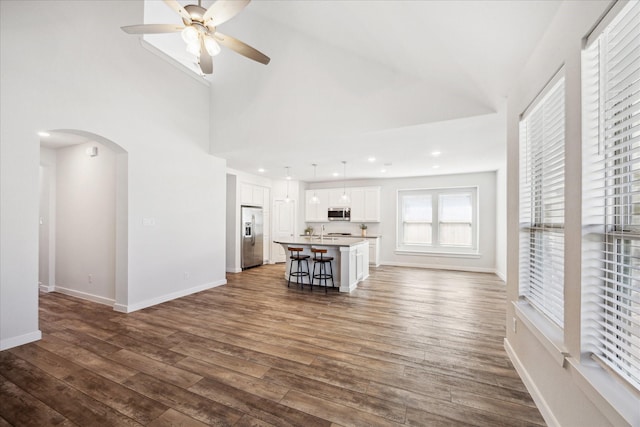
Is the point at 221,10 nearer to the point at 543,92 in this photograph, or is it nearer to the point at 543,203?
the point at 543,92

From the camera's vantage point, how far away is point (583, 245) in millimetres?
1330

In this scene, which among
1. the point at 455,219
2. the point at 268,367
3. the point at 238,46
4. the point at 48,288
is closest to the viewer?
the point at 268,367

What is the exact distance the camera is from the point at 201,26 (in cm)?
226

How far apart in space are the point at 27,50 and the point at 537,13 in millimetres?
4894

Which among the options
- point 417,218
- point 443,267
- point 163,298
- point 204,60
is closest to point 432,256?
point 443,267

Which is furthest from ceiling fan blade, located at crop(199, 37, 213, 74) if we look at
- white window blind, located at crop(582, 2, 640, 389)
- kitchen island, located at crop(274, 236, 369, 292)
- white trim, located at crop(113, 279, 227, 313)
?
white trim, located at crop(113, 279, 227, 313)

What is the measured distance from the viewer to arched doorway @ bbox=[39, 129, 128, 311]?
385 centimetres

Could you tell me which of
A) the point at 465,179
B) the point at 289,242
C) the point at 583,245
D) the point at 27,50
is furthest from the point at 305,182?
the point at 583,245

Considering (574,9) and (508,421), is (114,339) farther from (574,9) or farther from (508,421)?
(574,9)

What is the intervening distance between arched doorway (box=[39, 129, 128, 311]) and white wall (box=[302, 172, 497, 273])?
568cm

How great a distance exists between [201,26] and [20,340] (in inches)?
150

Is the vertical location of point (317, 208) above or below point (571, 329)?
above

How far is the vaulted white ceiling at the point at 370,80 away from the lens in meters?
2.14

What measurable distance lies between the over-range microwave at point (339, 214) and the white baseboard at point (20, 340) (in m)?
6.54
